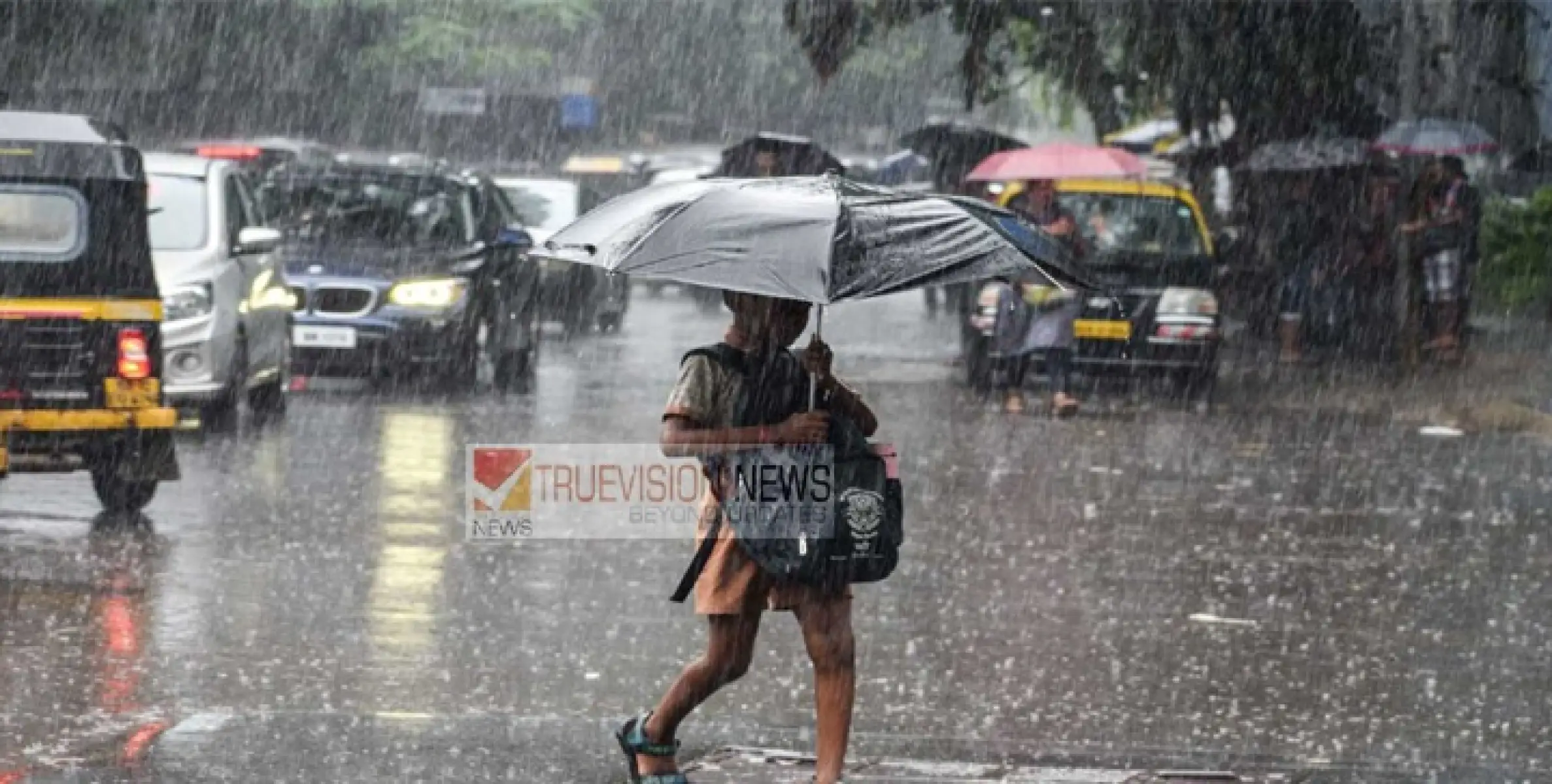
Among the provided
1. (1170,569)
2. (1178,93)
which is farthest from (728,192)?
(1178,93)

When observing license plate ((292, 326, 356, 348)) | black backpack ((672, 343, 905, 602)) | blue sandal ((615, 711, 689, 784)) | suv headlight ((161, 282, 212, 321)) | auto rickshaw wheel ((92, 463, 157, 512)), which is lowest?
license plate ((292, 326, 356, 348))

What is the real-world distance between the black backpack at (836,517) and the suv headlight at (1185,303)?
14.3 m

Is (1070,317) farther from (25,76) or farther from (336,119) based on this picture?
(336,119)

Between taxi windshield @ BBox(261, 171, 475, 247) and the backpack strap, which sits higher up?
the backpack strap

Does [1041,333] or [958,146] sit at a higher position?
[958,146]

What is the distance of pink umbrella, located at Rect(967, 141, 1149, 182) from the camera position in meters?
23.4

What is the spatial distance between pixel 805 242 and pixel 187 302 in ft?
35.0

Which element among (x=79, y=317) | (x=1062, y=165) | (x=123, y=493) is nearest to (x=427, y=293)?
(x=1062, y=165)

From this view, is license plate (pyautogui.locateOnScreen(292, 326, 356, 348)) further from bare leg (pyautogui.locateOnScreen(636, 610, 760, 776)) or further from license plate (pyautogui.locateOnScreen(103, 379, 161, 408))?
bare leg (pyautogui.locateOnScreen(636, 610, 760, 776))

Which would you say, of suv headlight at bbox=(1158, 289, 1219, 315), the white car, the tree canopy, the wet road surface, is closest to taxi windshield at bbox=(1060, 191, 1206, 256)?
suv headlight at bbox=(1158, 289, 1219, 315)

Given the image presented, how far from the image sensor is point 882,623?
1050 centimetres

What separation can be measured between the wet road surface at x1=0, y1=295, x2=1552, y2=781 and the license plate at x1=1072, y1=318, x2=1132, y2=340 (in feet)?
12.2

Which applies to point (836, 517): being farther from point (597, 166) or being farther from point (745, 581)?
point (597, 166)

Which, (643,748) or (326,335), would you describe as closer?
(643,748)
